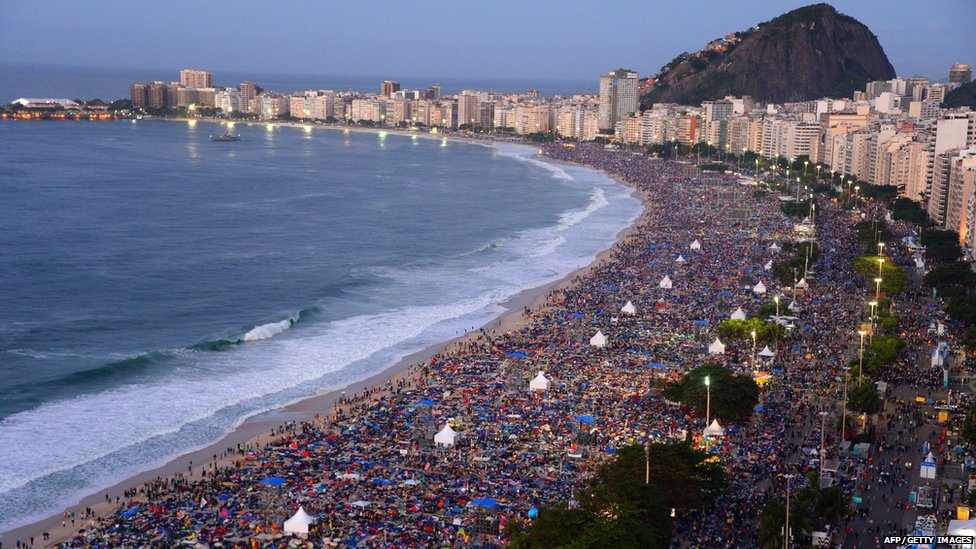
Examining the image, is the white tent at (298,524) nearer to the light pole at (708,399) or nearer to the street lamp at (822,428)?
the light pole at (708,399)

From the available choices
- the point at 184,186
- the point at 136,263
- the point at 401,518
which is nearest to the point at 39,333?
the point at 136,263

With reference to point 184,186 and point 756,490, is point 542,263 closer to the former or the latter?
point 756,490

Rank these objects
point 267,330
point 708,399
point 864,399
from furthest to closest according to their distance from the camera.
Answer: point 267,330
point 864,399
point 708,399

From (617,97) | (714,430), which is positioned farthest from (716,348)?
(617,97)

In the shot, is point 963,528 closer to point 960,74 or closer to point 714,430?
point 714,430

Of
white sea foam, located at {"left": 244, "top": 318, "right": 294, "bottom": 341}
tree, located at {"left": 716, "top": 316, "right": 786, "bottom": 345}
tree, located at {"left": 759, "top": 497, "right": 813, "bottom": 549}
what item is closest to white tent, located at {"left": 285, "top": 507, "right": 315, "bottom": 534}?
tree, located at {"left": 759, "top": 497, "right": 813, "bottom": 549}

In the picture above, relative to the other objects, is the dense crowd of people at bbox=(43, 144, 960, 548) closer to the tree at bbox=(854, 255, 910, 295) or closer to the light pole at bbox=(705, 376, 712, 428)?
the light pole at bbox=(705, 376, 712, 428)
